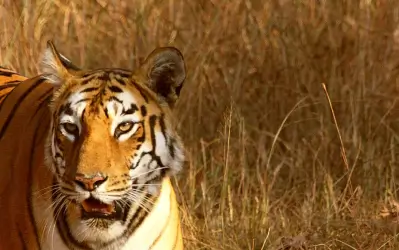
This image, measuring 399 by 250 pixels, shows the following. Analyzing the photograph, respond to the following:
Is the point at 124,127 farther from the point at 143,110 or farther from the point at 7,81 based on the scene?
the point at 7,81

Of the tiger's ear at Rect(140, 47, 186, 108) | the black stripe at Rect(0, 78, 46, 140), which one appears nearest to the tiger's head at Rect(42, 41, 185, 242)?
the tiger's ear at Rect(140, 47, 186, 108)

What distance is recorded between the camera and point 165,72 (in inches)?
114

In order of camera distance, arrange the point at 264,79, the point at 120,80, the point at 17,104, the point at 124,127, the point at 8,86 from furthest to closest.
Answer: the point at 264,79 → the point at 8,86 → the point at 17,104 → the point at 120,80 → the point at 124,127

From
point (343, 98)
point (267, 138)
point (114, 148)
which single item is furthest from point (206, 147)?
point (114, 148)

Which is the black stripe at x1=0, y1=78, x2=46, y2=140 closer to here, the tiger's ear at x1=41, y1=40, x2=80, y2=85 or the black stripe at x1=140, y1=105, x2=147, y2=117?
the tiger's ear at x1=41, y1=40, x2=80, y2=85

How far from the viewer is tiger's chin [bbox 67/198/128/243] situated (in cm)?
276

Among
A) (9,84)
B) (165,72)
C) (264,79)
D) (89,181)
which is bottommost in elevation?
(264,79)

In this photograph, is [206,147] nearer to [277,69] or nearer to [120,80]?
[277,69]

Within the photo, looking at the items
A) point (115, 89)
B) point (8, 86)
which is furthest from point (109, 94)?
point (8, 86)

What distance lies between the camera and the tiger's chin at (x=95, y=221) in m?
2.76

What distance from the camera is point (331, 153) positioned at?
4.51 metres

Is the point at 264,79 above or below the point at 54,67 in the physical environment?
below

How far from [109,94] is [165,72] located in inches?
7.4

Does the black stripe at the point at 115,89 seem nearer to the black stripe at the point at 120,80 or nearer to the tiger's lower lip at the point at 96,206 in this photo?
the black stripe at the point at 120,80
